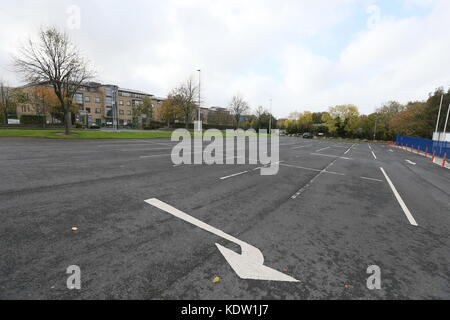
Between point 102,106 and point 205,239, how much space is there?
7662 centimetres

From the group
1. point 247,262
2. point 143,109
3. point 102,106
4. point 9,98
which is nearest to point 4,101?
point 9,98

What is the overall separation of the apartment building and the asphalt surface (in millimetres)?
58756

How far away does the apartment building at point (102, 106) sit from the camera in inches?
2319

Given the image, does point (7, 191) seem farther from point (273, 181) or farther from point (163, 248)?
point (273, 181)

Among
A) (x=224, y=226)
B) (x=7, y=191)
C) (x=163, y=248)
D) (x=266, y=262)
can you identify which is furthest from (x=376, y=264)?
(x=7, y=191)

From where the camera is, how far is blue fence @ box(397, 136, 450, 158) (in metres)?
22.0

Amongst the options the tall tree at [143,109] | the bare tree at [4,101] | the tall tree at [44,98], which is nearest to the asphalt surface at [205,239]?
the tall tree at [44,98]

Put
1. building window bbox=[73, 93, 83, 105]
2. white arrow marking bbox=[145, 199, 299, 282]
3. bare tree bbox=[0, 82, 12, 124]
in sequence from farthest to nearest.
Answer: building window bbox=[73, 93, 83, 105], bare tree bbox=[0, 82, 12, 124], white arrow marking bbox=[145, 199, 299, 282]

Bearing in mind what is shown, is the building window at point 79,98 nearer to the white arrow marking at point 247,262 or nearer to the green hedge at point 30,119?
the green hedge at point 30,119

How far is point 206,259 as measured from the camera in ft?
9.79

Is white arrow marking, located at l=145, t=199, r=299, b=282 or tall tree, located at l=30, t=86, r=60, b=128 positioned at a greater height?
tall tree, located at l=30, t=86, r=60, b=128

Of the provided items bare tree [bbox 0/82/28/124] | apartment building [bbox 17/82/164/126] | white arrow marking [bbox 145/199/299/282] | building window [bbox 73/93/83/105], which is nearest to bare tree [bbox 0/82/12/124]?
bare tree [bbox 0/82/28/124]

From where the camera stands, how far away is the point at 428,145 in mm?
27750

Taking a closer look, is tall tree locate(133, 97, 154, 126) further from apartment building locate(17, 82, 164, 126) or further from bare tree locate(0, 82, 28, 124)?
bare tree locate(0, 82, 28, 124)
